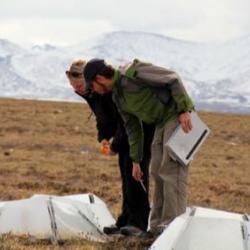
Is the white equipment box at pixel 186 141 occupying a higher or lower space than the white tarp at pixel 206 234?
higher

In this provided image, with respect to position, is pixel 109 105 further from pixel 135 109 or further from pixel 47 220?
pixel 47 220

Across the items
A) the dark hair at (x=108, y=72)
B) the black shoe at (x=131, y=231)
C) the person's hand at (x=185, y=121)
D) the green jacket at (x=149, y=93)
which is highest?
the dark hair at (x=108, y=72)

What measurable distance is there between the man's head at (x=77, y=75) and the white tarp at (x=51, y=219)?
1119 mm

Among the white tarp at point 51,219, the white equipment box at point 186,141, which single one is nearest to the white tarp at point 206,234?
the white equipment box at point 186,141

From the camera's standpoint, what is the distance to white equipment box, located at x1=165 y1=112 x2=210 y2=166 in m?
7.94

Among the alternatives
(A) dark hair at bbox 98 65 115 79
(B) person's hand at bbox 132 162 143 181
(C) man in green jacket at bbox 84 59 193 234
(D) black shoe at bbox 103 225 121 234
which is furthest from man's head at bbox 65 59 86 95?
(D) black shoe at bbox 103 225 121 234

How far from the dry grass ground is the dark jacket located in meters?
1.02

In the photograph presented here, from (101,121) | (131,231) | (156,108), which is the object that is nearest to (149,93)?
(156,108)

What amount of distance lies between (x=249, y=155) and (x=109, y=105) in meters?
13.7

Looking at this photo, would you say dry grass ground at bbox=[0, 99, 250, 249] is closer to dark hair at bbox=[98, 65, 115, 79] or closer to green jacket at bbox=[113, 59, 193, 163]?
green jacket at bbox=[113, 59, 193, 163]

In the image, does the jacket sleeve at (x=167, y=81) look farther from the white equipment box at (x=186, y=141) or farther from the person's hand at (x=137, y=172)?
the person's hand at (x=137, y=172)

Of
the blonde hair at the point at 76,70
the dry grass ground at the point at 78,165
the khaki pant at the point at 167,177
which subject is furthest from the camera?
the dry grass ground at the point at 78,165

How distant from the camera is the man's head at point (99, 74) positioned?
7840 millimetres

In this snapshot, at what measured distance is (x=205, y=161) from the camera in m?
20.1
